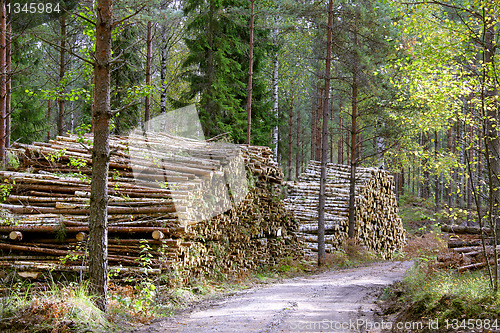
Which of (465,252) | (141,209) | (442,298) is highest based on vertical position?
(141,209)

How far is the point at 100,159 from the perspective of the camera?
5508 millimetres

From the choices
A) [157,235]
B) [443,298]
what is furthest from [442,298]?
[157,235]

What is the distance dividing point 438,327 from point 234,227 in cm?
667

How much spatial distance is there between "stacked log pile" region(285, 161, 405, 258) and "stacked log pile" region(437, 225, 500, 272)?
7433mm

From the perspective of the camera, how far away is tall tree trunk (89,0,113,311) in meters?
5.47

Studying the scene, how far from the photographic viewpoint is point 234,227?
1105 cm

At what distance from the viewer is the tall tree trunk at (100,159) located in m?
5.47

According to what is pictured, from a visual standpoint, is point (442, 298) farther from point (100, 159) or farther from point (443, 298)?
point (100, 159)

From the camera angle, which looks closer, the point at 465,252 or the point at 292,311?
the point at 292,311

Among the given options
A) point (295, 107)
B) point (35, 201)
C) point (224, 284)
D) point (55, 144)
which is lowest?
point (224, 284)

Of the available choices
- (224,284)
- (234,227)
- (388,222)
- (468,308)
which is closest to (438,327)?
(468,308)

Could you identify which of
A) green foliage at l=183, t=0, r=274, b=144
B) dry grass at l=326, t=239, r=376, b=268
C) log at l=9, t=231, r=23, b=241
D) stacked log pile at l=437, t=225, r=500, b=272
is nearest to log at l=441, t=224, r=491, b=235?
stacked log pile at l=437, t=225, r=500, b=272

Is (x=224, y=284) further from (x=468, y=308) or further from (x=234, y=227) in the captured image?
(x=468, y=308)

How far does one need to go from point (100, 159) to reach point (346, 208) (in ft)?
43.8
